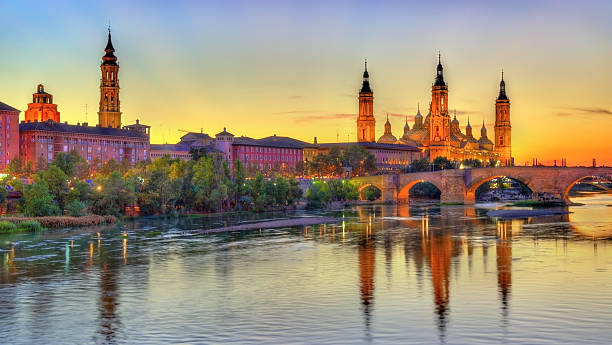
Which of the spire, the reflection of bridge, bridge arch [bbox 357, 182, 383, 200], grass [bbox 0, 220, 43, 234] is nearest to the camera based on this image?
grass [bbox 0, 220, 43, 234]

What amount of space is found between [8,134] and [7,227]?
84.8 m

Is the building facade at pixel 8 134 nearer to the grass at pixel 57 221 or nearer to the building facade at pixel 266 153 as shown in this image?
the building facade at pixel 266 153

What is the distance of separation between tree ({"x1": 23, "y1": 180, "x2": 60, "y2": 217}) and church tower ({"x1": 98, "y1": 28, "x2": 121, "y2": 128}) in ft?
377

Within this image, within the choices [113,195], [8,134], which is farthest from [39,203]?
[8,134]

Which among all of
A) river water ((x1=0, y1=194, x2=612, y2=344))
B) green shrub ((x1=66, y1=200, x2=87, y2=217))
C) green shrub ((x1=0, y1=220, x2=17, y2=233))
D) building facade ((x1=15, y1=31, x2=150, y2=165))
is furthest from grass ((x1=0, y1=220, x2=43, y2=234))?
building facade ((x1=15, y1=31, x2=150, y2=165))

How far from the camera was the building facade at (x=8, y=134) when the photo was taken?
135625 millimetres

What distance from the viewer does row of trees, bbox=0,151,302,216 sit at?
68.2 metres

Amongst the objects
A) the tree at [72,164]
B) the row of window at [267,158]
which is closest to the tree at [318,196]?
the tree at [72,164]

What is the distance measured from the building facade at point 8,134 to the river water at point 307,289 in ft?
287

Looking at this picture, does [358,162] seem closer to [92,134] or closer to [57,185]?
[92,134]

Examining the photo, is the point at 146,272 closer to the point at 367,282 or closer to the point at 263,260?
the point at 263,260

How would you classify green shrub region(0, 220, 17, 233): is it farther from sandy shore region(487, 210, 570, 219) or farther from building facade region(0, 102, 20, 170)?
building facade region(0, 102, 20, 170)

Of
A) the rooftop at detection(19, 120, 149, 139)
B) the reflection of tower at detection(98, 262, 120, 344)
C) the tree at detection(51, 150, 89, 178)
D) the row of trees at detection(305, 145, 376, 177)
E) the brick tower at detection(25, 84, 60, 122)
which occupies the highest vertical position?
the brick tower at detection(25, 84, 60, 122)

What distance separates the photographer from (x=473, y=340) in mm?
23781
